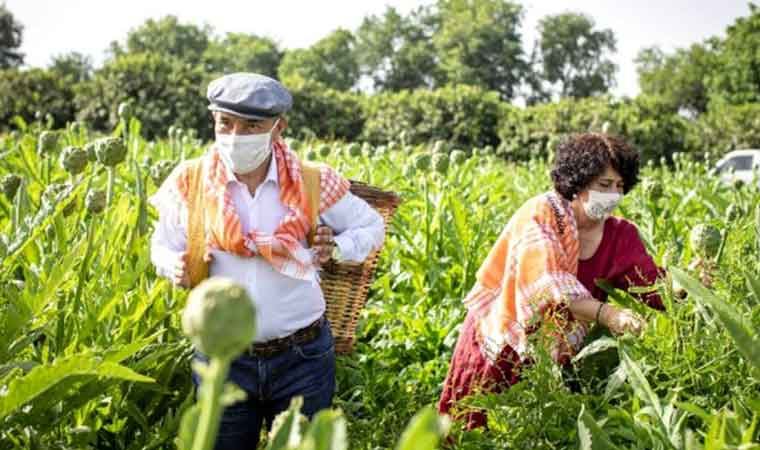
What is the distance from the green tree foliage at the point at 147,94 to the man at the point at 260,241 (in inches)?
568

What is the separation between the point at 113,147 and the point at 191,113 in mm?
14697

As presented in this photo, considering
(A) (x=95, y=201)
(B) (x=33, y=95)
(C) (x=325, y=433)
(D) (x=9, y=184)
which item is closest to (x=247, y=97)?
(A) (x=95, y=201)

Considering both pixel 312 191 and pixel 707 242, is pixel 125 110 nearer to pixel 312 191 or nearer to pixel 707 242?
pixel 312 191

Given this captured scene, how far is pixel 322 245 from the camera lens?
2383mm

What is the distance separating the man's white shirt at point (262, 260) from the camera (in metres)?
2.31

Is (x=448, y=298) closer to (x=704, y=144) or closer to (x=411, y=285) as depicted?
(x=411, y=285)

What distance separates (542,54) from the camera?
67.8m

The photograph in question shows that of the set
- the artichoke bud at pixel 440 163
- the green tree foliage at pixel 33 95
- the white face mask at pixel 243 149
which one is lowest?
the green tree foliage at pixel 33 95

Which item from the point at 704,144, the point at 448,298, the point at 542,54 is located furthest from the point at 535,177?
the point at 542,54

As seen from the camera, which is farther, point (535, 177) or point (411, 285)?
point (535, 177)

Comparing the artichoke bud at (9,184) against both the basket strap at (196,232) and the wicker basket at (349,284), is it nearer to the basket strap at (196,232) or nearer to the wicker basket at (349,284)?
the basket strap at (196,232)

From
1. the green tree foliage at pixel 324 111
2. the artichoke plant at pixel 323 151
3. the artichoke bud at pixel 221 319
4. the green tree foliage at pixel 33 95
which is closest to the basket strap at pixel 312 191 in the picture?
the artichoke bud at pixel 221 319

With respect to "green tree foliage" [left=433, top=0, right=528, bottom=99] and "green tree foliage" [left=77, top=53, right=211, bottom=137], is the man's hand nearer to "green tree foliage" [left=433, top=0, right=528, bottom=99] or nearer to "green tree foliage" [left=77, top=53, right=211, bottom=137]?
"green tree foliage" [left=77, top=53, right=211, bottom=137]

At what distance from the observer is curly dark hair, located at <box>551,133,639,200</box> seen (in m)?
2.57
